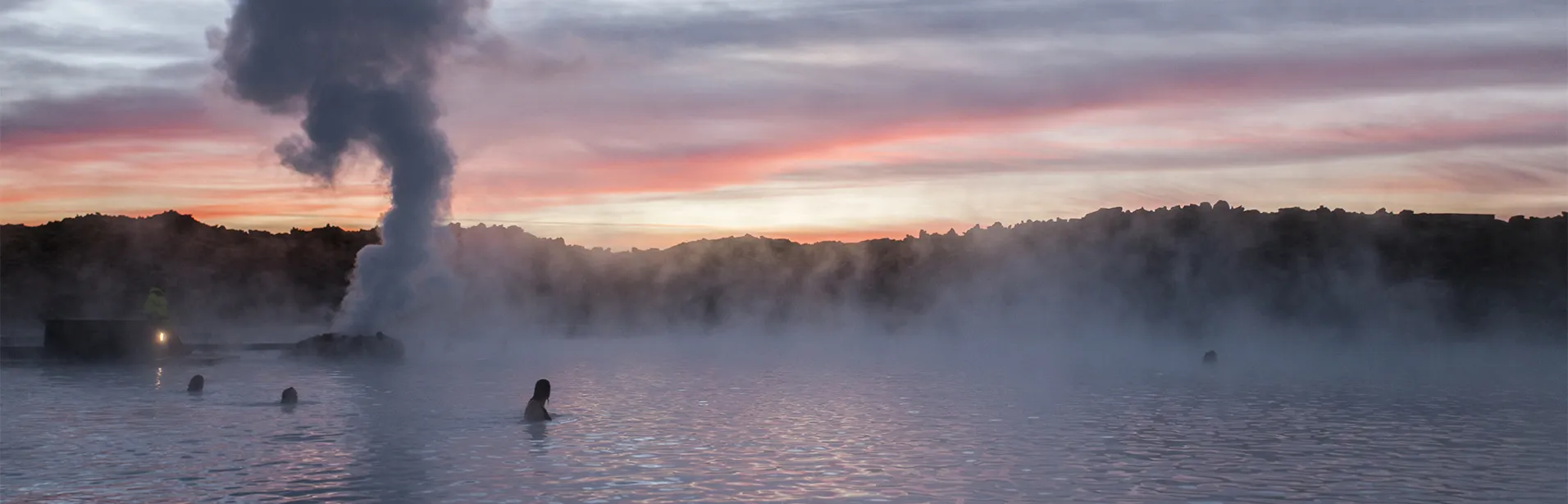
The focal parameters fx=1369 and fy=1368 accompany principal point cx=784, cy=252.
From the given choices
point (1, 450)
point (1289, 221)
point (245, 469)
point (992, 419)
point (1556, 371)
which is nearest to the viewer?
point (245, 469)

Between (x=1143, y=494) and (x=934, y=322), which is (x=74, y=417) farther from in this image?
(x=934, y=322)

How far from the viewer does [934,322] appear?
144m

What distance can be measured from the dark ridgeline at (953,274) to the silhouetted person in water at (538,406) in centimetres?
7631

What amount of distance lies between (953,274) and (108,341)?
120 meters

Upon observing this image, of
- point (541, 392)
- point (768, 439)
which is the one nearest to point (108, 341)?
point (541, 392)

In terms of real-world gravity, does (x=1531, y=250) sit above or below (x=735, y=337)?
above

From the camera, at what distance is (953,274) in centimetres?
16312

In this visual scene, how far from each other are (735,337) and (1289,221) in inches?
2649

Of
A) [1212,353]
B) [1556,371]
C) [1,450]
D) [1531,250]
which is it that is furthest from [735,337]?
[1,450]

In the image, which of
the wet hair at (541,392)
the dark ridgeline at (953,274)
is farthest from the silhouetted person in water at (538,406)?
the dark ridgeline at (953,274)

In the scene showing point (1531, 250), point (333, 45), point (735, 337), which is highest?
point (333, 45)

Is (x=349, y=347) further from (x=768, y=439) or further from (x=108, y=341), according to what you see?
(x=768, y=439)

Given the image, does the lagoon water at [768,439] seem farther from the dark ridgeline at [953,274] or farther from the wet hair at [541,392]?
the dark ridgeline at [953,274]

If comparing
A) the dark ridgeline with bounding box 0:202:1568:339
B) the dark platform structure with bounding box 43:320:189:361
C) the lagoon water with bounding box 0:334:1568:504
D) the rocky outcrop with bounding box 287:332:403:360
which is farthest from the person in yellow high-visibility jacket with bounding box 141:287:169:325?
the dark ridgeline with bounding box 0:202:1568:339
